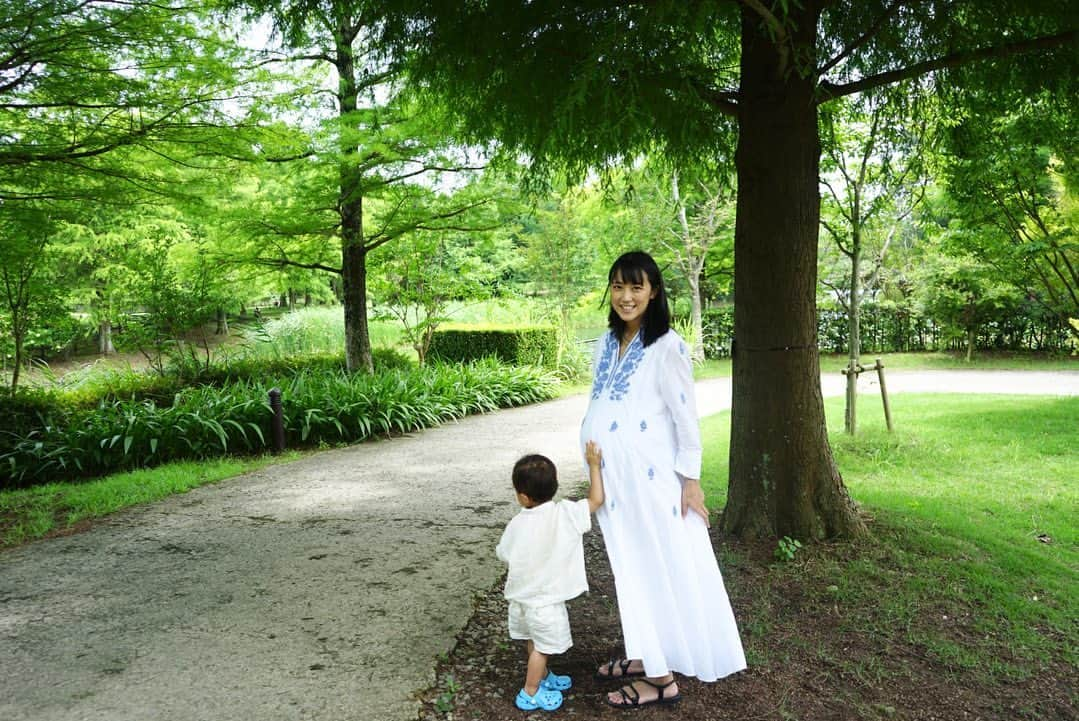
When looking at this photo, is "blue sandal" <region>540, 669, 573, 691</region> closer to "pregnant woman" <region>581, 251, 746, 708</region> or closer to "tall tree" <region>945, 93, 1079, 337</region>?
"pregnant woman" <region>581, 251, 746, 708</region>

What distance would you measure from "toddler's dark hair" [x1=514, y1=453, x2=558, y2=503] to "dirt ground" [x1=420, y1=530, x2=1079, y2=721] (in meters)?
0.86

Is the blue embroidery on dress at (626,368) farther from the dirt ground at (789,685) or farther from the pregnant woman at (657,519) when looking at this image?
the dirt ground at (789,685)

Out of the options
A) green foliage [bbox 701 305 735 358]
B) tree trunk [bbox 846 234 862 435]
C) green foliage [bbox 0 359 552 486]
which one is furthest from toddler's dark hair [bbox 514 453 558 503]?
green foliage [bbox 701 305 735 358]

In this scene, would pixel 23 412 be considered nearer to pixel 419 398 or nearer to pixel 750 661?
pixel 419 398

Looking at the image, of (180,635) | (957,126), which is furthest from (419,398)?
(957,126)

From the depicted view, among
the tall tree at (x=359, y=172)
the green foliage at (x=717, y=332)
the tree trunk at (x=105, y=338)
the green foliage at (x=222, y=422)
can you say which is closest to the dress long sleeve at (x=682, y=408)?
the tall tree at (x=359, y=172)

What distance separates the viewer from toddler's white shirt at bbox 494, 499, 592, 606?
257 centimetres

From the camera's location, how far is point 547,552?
2.56 meters

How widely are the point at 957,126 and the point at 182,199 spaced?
260 inches

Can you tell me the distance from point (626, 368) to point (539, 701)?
4.34 ft

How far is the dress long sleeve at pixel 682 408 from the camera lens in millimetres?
2541

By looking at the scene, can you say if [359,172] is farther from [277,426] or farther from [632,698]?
[632,698]

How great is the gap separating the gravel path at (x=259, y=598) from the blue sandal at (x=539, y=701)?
41 centimetres

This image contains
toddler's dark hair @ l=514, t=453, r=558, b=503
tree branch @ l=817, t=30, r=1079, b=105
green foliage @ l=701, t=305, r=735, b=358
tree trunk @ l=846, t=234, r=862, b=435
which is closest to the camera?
toddler's dark hair @ l=514, t=453, r=558, b=503
